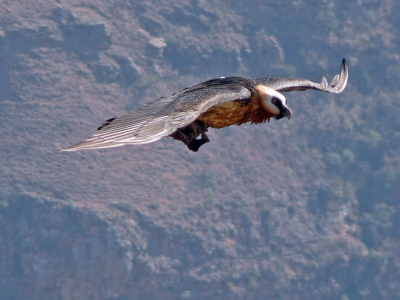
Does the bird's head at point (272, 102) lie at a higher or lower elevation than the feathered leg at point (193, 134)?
higher

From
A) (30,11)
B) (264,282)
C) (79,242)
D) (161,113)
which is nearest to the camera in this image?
(161,113)

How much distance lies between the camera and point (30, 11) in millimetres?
90688

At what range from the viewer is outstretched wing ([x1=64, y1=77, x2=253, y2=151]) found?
11023mm


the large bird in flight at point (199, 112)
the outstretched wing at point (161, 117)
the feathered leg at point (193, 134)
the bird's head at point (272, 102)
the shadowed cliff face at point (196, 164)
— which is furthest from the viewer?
the shadowed cliff face at point (196, 164)

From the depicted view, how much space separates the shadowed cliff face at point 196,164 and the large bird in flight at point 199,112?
64617 mm

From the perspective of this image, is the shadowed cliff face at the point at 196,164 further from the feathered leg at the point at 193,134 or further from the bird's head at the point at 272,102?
the bird's head at the point at 272,102

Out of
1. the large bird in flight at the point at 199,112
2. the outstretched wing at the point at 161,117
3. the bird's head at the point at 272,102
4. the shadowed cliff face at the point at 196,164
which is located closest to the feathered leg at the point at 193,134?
the large bird in flight at the point at 199,112

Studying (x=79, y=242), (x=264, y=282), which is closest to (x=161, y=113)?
(x=79, y=242)

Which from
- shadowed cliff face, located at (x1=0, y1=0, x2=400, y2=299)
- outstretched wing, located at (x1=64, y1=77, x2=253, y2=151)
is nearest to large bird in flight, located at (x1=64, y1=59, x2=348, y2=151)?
outstretched wing, located at (x1=64, y1=77, x2=253, y2=151)

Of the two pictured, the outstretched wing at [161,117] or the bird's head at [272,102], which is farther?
the bird's head at [272,102]

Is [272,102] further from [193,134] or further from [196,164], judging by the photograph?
[196,164]

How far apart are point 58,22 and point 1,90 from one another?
9.05 meters

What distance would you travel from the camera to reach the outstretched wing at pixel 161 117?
36.2ft

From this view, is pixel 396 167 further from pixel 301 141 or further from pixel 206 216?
pixel 206 216
